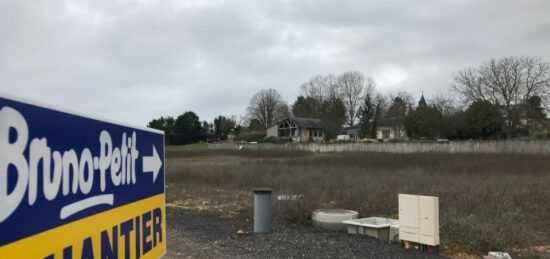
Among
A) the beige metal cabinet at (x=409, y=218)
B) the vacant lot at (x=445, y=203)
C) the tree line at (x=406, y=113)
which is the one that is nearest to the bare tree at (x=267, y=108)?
the tree line at (x=406, y=113)

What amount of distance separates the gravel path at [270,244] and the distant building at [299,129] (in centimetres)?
8123

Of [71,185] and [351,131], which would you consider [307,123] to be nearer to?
[351,131]

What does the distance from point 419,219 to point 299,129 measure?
86114mm

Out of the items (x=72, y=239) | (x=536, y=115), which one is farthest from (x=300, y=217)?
(x=536, y=115)

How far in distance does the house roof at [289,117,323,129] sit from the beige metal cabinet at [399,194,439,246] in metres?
84.9

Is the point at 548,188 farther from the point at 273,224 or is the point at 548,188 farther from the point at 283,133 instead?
the point at 283,133

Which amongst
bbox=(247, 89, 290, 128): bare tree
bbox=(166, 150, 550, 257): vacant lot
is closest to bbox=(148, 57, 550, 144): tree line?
bbox=(247, 89, 290, 128): bare tree

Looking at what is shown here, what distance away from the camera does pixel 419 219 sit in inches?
315

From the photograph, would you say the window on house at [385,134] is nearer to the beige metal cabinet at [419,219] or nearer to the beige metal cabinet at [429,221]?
the beige metal cabinet at [419,219]

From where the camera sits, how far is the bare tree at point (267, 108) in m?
105

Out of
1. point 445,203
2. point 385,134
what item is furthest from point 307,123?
point 445,203

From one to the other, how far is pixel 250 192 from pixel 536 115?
4911 cm

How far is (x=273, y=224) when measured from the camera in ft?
35.7

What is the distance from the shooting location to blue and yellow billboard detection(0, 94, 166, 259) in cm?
142
